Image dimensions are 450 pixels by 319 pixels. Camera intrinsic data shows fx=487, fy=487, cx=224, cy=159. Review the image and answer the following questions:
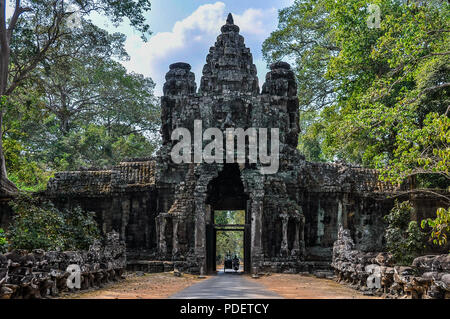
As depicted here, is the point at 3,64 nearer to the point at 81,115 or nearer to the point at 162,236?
the point at 162,236

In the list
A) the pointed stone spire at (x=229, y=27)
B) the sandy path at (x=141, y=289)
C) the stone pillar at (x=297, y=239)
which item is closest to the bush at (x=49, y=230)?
the sandy path at (x=141, y=289)

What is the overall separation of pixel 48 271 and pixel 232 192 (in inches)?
470

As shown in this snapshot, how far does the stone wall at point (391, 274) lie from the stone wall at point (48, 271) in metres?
6.37

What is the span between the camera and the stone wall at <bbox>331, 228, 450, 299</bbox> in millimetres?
7871

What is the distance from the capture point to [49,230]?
44.0ft

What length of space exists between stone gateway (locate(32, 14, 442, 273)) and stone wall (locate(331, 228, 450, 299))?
354 centimetres

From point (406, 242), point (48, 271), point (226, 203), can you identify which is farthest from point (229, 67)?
point (48, 271)

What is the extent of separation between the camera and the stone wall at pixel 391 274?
787cm

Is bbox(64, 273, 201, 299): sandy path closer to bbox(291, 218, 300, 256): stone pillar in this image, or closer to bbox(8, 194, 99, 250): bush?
bbox(8, 194, 99, 250): bush

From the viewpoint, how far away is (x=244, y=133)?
18656 mm

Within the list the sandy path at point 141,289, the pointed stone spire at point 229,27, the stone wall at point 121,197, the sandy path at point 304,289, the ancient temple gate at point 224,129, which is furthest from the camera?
the pointed stone spire at point 229,27

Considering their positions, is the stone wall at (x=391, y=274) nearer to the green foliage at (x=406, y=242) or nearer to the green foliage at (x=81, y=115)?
the green foliage at (x=406, y=242)
